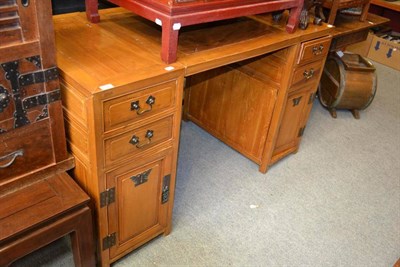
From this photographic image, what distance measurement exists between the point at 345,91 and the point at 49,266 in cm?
228

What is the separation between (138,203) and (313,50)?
1.20 meters

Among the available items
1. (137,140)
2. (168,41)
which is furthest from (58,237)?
(168,41)

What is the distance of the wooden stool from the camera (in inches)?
45.5

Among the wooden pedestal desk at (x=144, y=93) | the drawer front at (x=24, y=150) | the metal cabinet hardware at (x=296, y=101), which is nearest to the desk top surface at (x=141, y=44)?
the wooden pedestal desk at (x=144, y=93)

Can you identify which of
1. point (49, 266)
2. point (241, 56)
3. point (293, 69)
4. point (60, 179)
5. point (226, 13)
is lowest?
point (49, 266)

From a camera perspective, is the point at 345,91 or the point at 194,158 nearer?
the point at 194,158

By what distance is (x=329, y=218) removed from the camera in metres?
2.05

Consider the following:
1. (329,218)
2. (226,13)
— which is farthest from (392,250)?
(226,13)

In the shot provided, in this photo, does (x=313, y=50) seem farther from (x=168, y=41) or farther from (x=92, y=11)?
(x=92, y=11)

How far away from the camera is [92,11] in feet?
5.34

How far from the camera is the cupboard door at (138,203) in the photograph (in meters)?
1.46

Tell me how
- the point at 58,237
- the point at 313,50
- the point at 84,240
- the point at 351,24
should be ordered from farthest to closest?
1. the point at 351,24
2. the point at 313,50
3. the point at 84,240
4. the point at 58,237

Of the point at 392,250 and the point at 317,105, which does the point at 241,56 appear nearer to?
the point at 392,250

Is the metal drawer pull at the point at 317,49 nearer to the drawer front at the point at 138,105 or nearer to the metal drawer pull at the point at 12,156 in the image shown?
the drawer front at the point at 138,105
